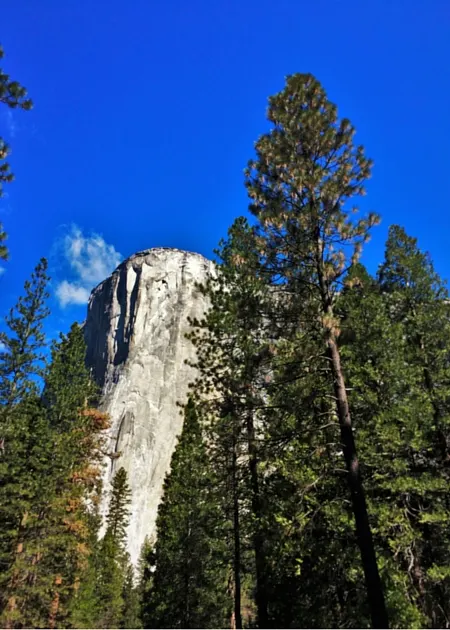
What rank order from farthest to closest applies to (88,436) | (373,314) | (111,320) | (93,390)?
(111,320), (93,390), (88,436), (373,314)

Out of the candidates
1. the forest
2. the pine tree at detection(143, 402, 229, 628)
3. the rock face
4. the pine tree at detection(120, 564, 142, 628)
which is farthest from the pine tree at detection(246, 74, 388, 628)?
the rock face

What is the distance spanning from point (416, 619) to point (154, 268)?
93163 mm

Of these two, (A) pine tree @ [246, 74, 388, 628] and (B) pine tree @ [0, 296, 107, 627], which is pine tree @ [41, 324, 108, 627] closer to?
(B) pine tree @ [0, 296, 107, 627]

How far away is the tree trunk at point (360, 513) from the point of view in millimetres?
5812

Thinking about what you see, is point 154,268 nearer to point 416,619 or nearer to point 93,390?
point 93,390

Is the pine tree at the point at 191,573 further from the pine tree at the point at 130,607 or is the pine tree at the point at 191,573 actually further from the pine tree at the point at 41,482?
the pine tree at the point at 130,607

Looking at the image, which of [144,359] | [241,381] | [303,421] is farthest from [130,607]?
[241,381]

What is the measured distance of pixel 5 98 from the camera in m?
8.38

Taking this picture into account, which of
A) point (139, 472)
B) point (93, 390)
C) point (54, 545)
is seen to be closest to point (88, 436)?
point (93, 390)

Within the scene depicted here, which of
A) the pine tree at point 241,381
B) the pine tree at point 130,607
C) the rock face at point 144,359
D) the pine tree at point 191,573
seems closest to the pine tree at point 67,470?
the pine tree at point 191,573

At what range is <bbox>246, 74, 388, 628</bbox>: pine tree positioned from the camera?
8.23 meters

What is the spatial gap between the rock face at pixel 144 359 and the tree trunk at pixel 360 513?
7092 centimetres

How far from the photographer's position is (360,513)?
21.4ft

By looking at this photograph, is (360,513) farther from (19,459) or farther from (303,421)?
(19,459)
